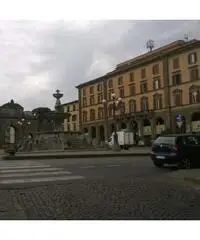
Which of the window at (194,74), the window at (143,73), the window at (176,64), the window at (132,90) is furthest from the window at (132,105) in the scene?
the window at (194,74)

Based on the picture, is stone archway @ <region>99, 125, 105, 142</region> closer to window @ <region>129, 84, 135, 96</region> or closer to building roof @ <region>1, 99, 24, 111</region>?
window @ <region>129, 84, 135, 96</region>

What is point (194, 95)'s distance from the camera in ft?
207

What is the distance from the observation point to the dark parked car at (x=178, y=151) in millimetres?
16078

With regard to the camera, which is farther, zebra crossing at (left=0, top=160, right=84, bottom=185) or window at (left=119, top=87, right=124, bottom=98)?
window at (left=119, top=87, right=124, bottom=98)

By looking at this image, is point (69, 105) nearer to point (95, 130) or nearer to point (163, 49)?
point (95, 130)

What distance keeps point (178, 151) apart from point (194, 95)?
48.7m

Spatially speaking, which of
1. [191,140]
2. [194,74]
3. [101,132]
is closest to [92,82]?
[101,132]

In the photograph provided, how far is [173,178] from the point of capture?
42.1ft

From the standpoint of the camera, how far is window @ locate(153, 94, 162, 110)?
7062 cm

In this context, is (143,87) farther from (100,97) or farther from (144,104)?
(100,97)

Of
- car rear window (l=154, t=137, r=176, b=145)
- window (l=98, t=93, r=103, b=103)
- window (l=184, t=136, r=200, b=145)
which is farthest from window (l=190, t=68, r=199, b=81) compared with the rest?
car rear window (l=154, t=137, r=176, b=145)

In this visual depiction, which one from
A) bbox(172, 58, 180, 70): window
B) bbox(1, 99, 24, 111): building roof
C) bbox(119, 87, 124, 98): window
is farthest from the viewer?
bbox(119, 87, 124, 98): window

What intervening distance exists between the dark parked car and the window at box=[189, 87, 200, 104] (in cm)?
4715

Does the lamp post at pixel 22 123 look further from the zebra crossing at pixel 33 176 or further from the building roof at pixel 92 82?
the zebra crossing at pixel 33 176
